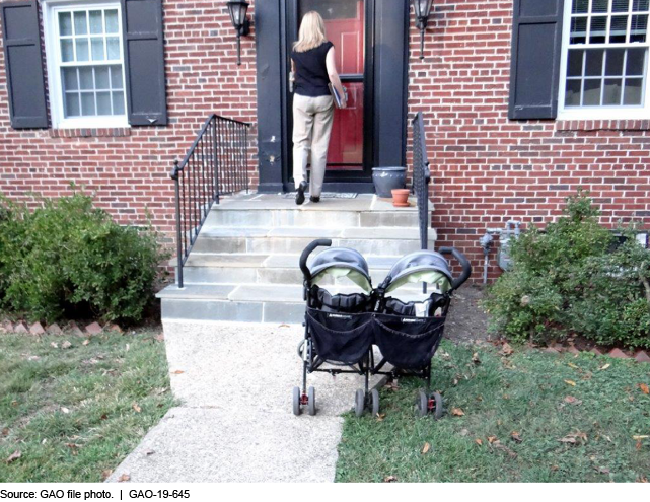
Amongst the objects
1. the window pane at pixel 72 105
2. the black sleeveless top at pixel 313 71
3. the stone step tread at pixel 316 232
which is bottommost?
the stone step tread at pixel 316 232

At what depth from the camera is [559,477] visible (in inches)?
101

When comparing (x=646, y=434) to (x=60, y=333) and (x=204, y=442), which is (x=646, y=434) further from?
(x=60, y=333)

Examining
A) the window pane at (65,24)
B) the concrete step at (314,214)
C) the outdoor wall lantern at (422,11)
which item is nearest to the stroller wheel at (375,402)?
the concrete step at (314,214)

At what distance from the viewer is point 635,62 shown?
18.7ft

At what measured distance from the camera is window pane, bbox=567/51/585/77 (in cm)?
572

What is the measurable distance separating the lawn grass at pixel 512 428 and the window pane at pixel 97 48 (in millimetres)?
5237

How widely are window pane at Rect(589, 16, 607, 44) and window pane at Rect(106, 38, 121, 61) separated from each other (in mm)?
5126

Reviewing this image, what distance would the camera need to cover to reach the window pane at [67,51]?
21.5 ft

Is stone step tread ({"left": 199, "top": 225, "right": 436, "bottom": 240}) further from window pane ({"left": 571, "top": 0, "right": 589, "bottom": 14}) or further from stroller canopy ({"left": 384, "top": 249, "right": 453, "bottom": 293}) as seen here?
window pane ({"left": 571, "top": 0, "right": 589, "bottom": 14})

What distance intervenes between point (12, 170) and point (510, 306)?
5915 mm

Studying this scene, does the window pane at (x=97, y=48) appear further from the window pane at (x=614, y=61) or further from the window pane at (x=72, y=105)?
the window pane at (x=614, y=61)

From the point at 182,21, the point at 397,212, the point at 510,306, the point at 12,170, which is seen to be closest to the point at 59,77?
the point at 12,170

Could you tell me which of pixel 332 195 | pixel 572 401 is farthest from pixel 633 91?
pixel 572 401

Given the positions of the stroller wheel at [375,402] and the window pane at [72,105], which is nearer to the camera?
the stroller wheel at [375,402]
